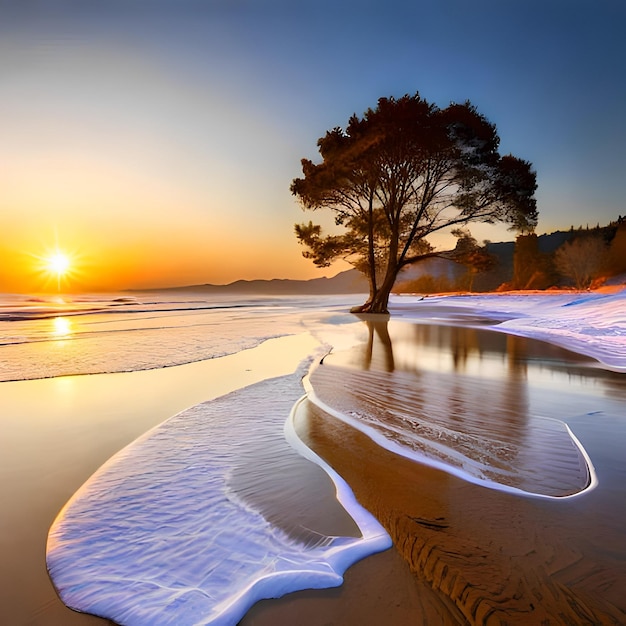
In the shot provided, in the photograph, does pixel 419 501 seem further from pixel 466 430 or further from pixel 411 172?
pixel 411 172

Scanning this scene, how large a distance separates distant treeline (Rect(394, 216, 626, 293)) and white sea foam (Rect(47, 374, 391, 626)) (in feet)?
56.6

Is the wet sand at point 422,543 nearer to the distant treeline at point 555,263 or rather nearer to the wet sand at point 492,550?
the wet sand at point 492,550

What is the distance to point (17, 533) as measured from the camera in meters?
1.53

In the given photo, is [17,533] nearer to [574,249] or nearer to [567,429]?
[567,429]

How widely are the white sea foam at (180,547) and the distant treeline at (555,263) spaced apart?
17.3 meters

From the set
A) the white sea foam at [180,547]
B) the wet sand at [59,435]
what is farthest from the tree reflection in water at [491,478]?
the wet sand at [59,435]

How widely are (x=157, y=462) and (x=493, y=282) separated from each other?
68305mm

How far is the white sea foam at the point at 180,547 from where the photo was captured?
117 cm

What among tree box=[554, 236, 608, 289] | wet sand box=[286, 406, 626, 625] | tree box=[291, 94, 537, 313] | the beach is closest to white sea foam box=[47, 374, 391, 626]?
the beach

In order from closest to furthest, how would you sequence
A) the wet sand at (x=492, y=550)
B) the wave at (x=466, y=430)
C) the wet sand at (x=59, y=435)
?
→ the wet sand at (x=492, y=550)
the wet sand at (x=59, y=435)
the wave at (x=466, y=430)

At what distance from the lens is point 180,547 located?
142cm

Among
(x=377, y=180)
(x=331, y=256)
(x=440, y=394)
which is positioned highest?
(x=377, y=180)

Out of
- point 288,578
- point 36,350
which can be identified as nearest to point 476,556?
point 288,578

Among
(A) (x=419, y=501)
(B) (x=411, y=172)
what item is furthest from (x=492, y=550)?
(B) (x=411, y=172)
